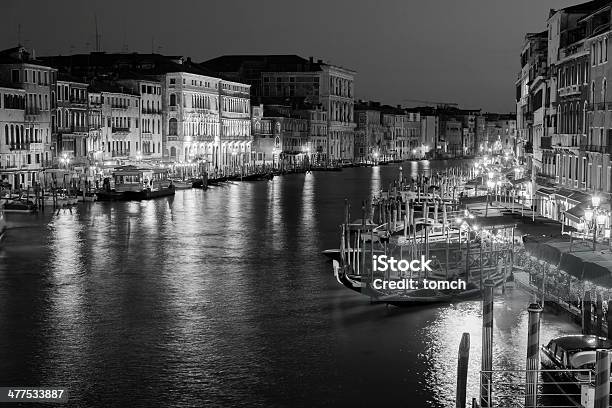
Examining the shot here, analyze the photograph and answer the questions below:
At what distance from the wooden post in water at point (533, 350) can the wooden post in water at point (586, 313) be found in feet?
9.78

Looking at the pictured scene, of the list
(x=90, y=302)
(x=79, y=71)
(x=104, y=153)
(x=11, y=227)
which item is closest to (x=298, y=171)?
(x=79, y=71)

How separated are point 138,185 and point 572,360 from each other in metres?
28.5

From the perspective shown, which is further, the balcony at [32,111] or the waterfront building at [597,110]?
the balcony at [32,111]

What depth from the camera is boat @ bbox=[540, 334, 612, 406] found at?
901 centimetres

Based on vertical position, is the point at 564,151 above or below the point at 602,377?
above

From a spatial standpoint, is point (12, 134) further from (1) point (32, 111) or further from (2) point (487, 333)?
(2) point (487, 333)

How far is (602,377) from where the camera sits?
21.7 feet

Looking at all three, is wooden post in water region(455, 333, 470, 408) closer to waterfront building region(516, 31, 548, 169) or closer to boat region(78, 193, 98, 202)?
waterfront building region(516, 31, 548, 169)

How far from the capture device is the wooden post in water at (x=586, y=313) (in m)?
11.2

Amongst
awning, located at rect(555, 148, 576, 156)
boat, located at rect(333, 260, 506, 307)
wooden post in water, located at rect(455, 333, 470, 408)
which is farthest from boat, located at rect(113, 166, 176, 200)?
wooden post in water, located at rect(455, 333, 470, 408)

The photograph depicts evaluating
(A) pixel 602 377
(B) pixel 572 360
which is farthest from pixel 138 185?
(A) pixel 602 377

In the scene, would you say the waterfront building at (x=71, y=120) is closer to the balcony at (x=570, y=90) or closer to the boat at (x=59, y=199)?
the boat at (x=59, y=199)

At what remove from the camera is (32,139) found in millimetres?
34750

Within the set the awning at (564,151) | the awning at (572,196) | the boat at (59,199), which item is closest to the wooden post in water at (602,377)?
the awning at (572,196)
